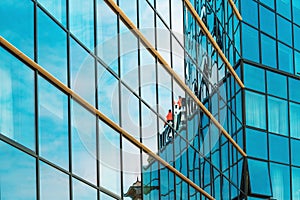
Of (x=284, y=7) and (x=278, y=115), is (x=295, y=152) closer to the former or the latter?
(x=278, y=115)

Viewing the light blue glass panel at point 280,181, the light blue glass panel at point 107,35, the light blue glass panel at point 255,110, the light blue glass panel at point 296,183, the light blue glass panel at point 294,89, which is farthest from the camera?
the light blue glass panel at point 294,89

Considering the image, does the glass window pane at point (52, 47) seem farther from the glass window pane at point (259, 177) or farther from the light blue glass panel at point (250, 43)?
the light blue glass panel at point (250, 43)

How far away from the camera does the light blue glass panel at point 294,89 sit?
40781 millimetres

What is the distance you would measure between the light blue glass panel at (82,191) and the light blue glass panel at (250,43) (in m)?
19.1

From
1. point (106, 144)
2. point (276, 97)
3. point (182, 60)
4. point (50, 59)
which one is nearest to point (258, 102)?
point (276, 97)

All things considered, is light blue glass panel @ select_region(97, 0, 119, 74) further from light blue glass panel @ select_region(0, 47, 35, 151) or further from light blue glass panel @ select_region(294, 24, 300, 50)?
light blue glass panel @ select_region(294, 24, 300, 50)

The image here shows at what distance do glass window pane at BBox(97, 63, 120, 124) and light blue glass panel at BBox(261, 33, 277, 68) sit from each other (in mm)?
17838

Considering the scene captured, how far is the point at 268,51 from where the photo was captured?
39969 millimetres

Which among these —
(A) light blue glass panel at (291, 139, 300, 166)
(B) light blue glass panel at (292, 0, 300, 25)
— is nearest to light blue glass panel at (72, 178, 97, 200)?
(A) light blue glass panel at (291, 139, 300, 166)

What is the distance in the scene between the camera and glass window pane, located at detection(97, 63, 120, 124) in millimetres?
21812

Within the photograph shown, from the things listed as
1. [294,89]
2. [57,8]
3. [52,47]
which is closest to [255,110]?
[294,89]

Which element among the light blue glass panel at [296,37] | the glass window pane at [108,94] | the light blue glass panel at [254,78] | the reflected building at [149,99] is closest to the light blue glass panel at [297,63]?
the reflected building at [149,99]

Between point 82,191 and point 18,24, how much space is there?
454 cm

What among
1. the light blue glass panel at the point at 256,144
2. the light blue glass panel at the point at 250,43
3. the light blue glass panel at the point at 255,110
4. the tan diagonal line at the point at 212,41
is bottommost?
the light blue glass panel at the point at 256,144
